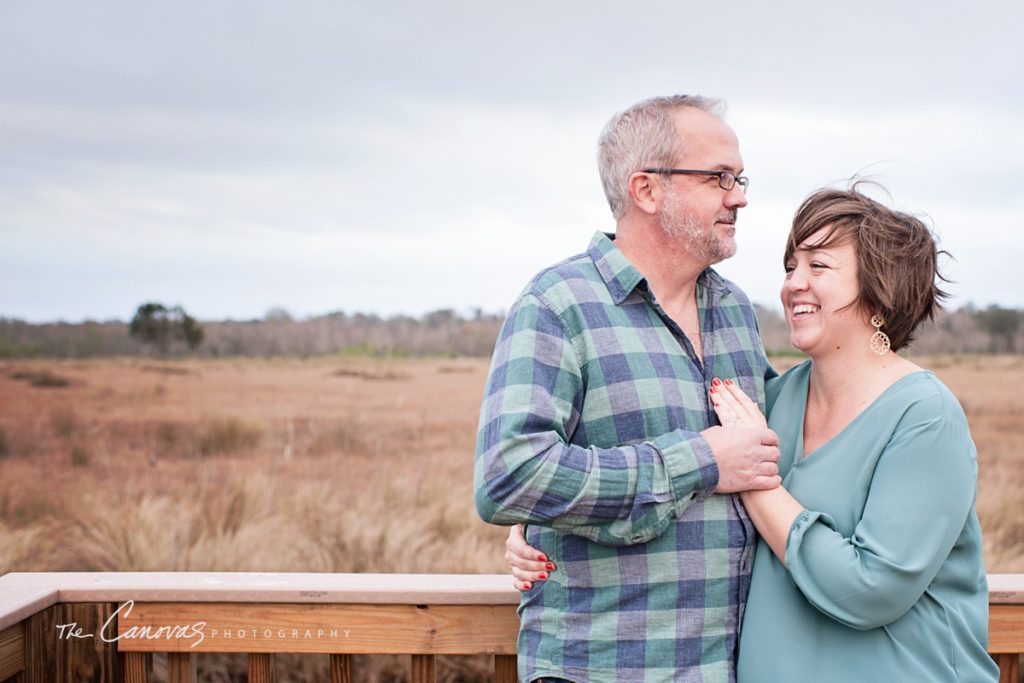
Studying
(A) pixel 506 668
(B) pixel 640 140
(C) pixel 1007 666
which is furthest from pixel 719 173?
(C) pixel 1007 666

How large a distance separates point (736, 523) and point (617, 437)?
10.4 inches

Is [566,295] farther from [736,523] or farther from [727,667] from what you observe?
[727,667]

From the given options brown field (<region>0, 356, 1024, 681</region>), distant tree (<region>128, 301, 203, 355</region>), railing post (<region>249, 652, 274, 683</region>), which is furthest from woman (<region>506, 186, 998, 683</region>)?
distant tree (<region>128, 301, 203, 355</region>)

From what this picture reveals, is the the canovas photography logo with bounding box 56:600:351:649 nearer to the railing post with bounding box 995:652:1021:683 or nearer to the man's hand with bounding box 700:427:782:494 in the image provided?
the man's hand with bounding box 700:427:782:494

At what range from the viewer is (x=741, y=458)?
1545 mm

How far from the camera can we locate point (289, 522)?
520cm

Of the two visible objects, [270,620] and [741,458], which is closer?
[741,458]

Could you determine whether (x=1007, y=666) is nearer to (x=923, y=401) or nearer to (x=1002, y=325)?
(x=923, y=401)

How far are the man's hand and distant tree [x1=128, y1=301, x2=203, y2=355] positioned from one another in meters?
6.96

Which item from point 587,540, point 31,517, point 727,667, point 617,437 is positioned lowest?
point 31,517

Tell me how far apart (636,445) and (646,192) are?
535 mm

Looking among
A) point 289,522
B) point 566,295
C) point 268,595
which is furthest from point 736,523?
point 289,522

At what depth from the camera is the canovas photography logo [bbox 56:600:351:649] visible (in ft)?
5.93

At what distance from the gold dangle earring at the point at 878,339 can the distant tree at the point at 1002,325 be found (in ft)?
20.7
